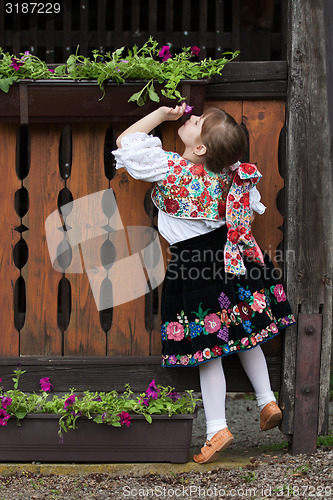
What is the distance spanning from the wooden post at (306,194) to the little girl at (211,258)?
0.12 meters

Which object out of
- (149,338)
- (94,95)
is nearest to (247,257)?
(149,338)

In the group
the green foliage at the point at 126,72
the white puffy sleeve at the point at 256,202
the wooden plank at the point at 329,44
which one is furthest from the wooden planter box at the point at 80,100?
the wooden plank at the point at 329,44

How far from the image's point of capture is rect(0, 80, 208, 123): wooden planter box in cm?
316

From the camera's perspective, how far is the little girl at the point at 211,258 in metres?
3.14

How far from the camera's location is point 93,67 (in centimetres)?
315

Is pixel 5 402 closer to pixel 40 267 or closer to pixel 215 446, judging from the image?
pixel 40 267

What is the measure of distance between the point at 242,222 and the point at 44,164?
1052 mm

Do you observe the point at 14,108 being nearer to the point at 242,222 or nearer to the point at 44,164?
the point at 44,164

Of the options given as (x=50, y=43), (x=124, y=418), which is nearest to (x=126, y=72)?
(x=124, y=418)

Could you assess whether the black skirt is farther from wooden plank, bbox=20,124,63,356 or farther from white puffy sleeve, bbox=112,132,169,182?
wooden plank, bbox=20,124,63,356

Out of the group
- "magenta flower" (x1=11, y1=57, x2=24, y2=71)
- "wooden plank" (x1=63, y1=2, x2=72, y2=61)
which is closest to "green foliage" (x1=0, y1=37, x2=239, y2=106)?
"magenta flower" (x1=11, y1=57, x2=24, y2=71)

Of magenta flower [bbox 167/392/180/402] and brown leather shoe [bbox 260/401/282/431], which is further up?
magenta flower [bbox 167/392/180/402]

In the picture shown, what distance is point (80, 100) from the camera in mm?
3199

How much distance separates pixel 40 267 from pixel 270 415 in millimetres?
1366
